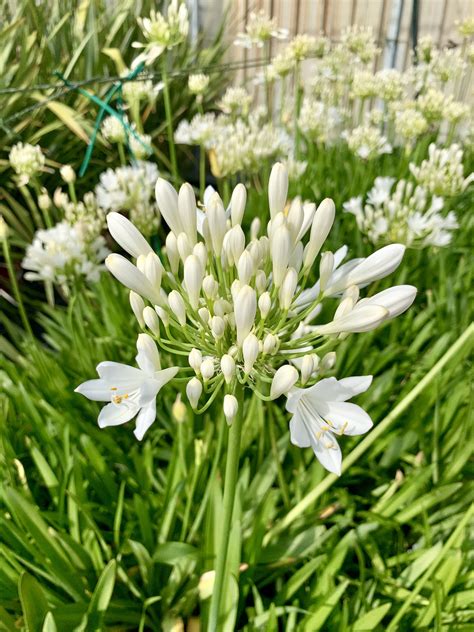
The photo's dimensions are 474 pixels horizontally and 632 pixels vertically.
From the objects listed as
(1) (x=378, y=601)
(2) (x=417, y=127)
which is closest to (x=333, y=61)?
(2) (x=417, y=127)

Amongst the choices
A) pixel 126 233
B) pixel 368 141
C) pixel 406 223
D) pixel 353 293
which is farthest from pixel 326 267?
pixel 368 141

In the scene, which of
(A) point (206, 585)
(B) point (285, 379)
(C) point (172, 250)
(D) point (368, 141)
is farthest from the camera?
(D) point (368, 141)

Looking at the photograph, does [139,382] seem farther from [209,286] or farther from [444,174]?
[444,174]

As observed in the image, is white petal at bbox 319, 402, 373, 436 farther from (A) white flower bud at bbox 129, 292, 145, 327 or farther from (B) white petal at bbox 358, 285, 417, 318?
Answer: (A) white flower bud at bbox 129, 292, 145, 327

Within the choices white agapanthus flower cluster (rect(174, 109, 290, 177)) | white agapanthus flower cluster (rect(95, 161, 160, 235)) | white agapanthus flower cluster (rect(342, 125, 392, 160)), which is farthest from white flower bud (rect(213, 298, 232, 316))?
white agapanthus flower cluster (rect(342, 125, 392, 160))

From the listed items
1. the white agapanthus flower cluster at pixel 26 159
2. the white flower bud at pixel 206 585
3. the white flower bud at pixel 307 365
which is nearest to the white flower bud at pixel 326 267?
the white flower bud at pixel 307 365
